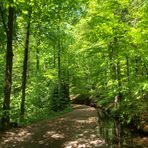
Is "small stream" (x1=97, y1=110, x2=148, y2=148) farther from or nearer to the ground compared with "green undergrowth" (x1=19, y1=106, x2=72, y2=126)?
nearer to the ground

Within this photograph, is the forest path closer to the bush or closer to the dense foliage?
the dense foliage

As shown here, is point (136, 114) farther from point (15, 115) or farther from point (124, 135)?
point (15, 115)

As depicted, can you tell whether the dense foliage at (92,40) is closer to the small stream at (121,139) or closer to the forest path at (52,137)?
the small stream at (121,139)

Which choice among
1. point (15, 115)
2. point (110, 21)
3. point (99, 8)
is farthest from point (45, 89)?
point (110, 21)

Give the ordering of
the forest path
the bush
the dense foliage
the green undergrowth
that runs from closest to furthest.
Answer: the forest path < the dense foliage < the green undergrowth < the bush

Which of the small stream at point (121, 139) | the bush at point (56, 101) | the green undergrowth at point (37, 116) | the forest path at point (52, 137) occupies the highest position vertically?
the bush at point (56, 101)

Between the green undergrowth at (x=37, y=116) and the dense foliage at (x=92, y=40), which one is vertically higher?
the dense foliage at (x=92, y=40)

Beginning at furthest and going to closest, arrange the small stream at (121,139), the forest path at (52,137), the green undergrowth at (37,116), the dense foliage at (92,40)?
the green undergrowth at (37,116)
the dense foliage at (92,40)
the small stream at (121,139)
the forest path at (52,137)

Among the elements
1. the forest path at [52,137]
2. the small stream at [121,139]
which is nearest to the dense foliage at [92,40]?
the small stream at [121,139]

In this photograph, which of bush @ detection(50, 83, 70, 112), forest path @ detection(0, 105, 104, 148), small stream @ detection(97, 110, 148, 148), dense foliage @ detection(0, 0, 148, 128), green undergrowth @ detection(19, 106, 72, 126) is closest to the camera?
forest path @ detection(0, 105, 104, 148)

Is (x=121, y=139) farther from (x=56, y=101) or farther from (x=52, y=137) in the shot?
(x=56, y=101)

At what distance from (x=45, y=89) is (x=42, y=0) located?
13.8 metres

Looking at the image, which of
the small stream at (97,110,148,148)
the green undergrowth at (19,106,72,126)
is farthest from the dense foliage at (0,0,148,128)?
the small stream at (97,110,148,148)

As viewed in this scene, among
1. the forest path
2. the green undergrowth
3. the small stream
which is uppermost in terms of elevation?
the green undergrowth
